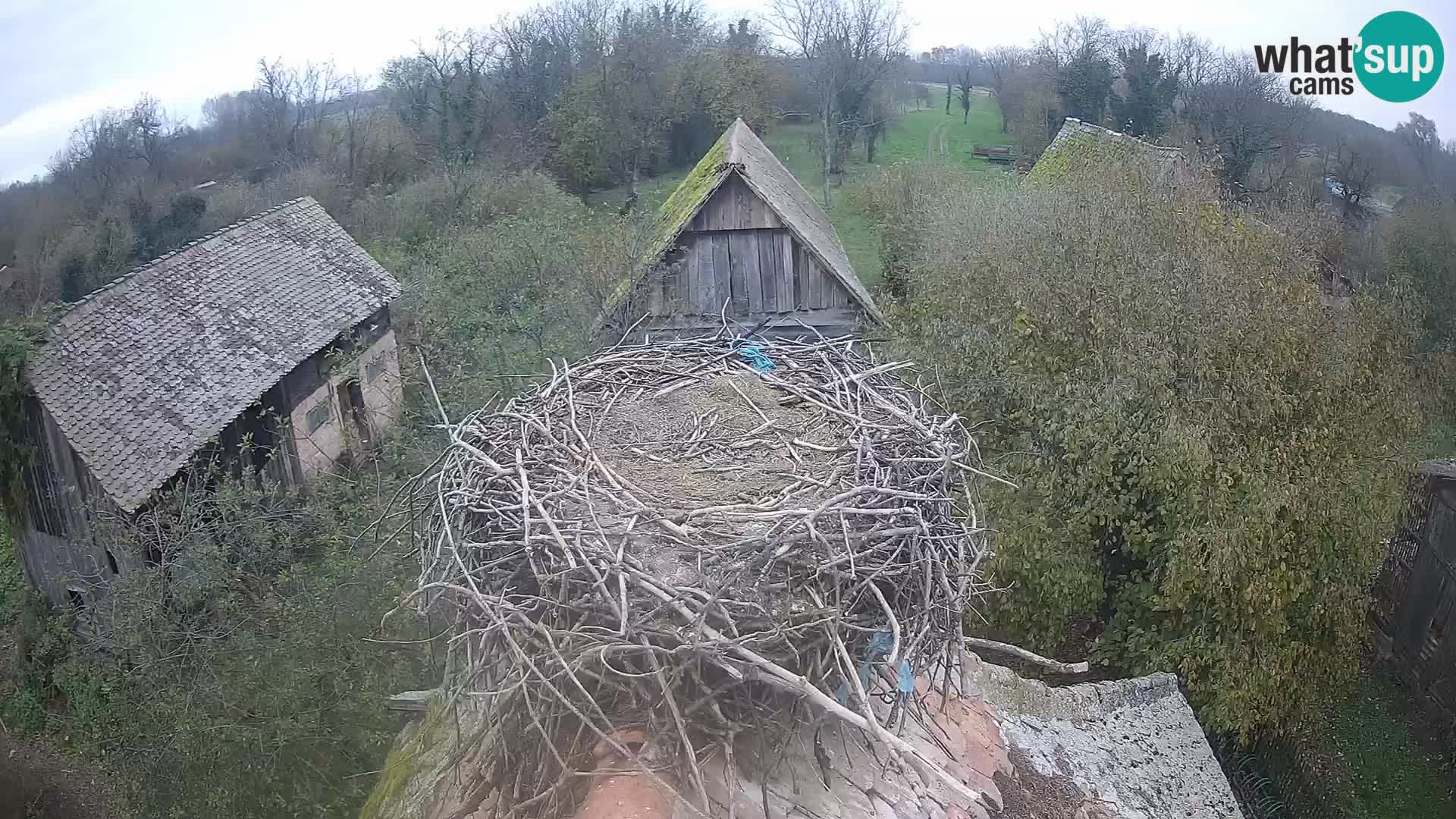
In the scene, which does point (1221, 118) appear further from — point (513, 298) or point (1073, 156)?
point (513, 298)

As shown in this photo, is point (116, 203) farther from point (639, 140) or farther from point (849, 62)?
point (849, 62)

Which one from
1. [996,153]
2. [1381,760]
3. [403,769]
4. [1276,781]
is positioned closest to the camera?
[403,769]

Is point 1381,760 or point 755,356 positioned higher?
point 755,356

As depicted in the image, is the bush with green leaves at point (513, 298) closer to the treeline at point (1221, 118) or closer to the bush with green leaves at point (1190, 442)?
the bush with green leaves at point (1190, 442)

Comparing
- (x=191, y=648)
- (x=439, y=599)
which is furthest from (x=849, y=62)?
(x=439, y=599)

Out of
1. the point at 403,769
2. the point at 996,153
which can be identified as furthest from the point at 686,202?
the point at 996,153

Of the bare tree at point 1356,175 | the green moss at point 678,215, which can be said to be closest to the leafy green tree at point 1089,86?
the bare tree at point 1356,175
